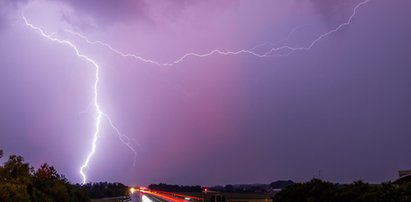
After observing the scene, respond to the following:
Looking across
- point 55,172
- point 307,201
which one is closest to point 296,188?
point 307,201

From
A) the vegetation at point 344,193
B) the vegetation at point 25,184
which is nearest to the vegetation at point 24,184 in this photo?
the vegetation at point 25,184

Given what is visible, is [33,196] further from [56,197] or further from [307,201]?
[307,201]

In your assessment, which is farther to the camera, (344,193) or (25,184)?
(344,193)

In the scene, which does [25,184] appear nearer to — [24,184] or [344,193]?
[24,184]

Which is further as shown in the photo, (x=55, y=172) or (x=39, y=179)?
(x=55, y=172)

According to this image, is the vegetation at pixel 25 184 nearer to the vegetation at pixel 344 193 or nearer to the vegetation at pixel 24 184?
the vegetation at pixel 24 184

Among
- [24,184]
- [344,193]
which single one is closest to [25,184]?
[24,184]

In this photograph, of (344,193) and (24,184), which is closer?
(24,184)

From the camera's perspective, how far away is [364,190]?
32594 millimetres

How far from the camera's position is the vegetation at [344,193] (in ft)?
90.1

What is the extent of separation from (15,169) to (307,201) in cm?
2063

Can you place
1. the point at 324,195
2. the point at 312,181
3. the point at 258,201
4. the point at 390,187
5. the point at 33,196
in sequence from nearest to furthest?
the point at 390,187 → the point at 33,196 → the point at 324,195 → the point at 312,181 → the point at 258,201

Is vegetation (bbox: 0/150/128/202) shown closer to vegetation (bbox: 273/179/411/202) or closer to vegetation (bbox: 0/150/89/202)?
vegetation (bbox: 0/150/89/202)

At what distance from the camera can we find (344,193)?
34.4 meters
